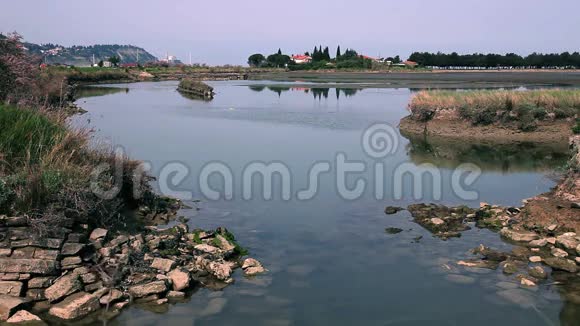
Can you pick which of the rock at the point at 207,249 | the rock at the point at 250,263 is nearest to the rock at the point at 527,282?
the rock at the point at 250,263

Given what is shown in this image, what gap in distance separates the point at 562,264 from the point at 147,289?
766cm

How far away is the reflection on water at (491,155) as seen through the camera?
2269cm

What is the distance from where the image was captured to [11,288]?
29.8ft

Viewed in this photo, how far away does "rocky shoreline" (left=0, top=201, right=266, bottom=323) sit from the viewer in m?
8.97

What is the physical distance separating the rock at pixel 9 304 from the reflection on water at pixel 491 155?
16.8 m

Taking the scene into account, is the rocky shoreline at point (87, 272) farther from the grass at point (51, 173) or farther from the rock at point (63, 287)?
the grass at point (51, 173)

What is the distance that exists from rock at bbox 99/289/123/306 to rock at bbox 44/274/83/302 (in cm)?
45

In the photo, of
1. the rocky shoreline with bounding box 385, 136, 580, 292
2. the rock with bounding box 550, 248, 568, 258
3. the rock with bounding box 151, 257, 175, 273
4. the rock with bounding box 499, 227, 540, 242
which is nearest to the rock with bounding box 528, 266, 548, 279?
the rocky shoreline with bounding box 385, 136, 580, 292

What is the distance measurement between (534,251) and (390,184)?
701 cm

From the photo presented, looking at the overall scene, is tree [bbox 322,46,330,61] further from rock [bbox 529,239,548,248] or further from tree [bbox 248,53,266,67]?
rock [bbox 529,239,548,248]

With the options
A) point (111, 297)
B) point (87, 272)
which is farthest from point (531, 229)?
point (87, 272)

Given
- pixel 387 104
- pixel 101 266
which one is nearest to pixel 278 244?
pixel 101 266

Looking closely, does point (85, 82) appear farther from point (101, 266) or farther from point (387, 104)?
A: point (101, 266)

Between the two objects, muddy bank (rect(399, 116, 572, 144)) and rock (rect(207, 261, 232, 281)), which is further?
muddy bank (rect(399, 116, 572, 144))
